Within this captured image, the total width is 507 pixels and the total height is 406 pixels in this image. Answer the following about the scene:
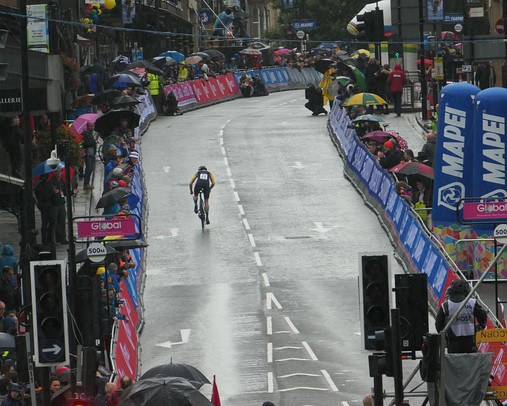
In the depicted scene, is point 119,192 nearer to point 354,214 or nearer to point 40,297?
point 354,214

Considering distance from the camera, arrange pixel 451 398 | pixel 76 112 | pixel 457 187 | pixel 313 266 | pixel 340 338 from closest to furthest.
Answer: pixel 451 398 < pixel 340 338 < pixel 457 187 < pixel 313 266 < pixel 76 112

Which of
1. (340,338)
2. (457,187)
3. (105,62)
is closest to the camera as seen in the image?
(340,338)

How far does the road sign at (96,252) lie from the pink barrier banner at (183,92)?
36.0m

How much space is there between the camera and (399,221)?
114ft

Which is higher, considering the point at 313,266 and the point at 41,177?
the point at 41,177

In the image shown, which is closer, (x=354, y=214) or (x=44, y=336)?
(x=44, y=336)

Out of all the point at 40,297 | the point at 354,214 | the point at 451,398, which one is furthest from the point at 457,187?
the point at 40,297

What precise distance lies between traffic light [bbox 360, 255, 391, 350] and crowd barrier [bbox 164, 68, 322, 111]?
144 feet

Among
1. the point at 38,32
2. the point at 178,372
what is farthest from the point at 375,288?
the point at 38,32

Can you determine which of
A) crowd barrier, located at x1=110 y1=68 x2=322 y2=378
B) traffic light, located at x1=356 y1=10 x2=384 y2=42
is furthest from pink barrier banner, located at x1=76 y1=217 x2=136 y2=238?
traffic light, located at x1=356 y1=10 x2=384 y2=42

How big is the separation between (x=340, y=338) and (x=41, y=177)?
8.20 m

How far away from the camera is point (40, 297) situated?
1630cm

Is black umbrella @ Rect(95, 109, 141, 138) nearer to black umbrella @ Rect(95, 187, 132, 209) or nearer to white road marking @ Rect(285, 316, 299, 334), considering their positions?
black umbrella @ Rect(95, 187, 132, 209)

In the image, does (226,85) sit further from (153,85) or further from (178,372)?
(178,372)
